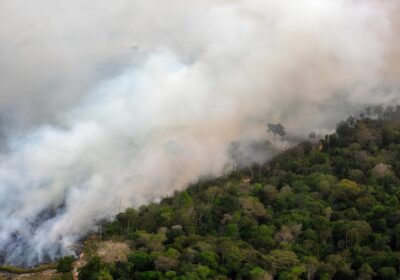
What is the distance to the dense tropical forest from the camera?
3559 cm

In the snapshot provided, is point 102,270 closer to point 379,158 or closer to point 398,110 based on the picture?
point 379,158

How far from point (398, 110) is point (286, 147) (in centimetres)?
1302

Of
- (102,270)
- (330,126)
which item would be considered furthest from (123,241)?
(330,126)

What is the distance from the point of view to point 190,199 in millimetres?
46406

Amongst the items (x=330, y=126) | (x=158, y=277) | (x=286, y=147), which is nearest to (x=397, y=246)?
(x=158, y=277)

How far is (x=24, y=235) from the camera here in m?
46.0

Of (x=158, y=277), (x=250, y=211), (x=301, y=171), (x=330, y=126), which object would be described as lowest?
Result: (x=158, y=277)

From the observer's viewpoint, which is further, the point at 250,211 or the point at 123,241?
the point at 250,211

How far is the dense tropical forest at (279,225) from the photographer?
35594 mm

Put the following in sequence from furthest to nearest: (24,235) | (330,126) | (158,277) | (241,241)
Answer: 1. (330,126)
2. (24,235)
3. (241,241)
4. (158,277)

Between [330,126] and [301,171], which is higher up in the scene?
[330,126]

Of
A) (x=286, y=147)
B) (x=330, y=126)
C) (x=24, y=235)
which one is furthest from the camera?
(x=330, y=126)

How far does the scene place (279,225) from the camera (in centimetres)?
4050

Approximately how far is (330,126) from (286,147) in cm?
609
